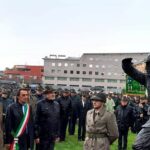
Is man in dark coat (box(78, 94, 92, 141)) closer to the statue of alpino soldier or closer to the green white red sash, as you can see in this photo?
the green white red sash

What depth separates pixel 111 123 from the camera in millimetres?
8516

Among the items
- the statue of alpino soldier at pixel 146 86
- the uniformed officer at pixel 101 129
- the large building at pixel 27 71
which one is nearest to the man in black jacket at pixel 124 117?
the uniformed officer at pixel 101 129

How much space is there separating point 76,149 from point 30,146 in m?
5.77

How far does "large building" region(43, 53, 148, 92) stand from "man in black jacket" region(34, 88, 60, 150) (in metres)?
84.4

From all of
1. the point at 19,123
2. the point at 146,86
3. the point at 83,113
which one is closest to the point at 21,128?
the point at 19,123

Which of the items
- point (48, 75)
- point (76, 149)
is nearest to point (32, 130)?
point (76, 149)

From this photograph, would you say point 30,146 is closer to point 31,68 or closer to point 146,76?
point 146,76

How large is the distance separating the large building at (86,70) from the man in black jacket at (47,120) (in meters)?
84.4

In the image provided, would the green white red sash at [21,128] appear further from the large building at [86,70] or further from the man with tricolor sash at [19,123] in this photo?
the large building at [86,70]

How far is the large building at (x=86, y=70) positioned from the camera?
316ft

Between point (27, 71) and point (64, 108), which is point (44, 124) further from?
point (27, 71)

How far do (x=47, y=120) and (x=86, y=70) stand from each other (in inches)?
3469

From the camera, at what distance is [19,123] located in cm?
932

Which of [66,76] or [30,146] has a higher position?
[66,76]
